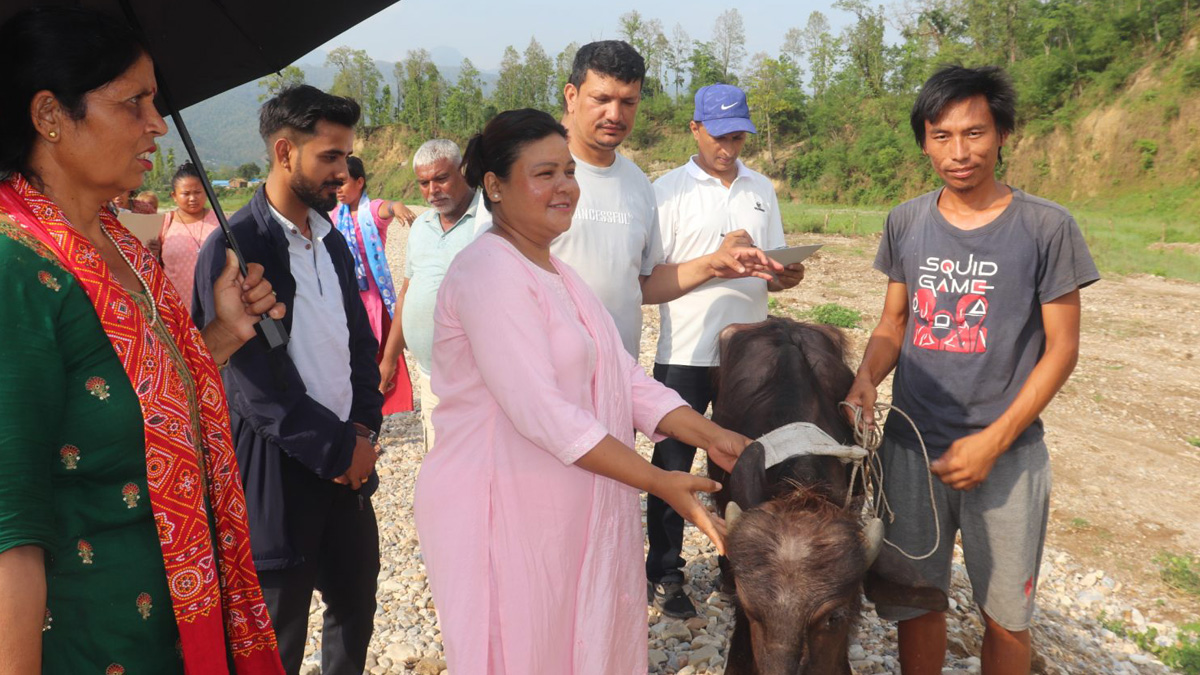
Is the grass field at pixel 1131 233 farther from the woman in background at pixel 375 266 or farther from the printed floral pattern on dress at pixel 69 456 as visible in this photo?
the printed floral pattern on dress at pixel 69 456

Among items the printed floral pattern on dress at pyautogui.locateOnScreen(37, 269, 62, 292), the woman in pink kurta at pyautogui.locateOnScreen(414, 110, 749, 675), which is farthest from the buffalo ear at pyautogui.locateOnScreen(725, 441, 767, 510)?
the printed floral pattern on dress at pyautogui.locateOnScreen(37, 269, 62, 292)

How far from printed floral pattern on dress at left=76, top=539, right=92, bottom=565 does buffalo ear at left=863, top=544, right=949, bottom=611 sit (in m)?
2.61

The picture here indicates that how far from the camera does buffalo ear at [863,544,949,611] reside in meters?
3.10

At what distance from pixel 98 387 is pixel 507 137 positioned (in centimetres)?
150

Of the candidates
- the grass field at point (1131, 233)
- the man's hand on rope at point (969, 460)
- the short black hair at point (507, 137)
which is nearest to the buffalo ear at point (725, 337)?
the man's hand on rope at point (969, 460)

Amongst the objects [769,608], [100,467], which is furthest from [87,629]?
[769,608]

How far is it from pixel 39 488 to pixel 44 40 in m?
0.98

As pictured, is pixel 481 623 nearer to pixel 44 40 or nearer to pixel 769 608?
pixel 769 608

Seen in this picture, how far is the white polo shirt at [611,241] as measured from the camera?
4.00 metres

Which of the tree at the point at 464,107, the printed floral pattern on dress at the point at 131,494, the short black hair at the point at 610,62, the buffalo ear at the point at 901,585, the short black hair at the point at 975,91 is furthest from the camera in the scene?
the tree at the point at 464,107

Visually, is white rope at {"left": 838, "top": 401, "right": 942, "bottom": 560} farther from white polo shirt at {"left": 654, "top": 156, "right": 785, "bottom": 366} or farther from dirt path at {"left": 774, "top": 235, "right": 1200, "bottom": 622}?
dirt path at {"left": 774, "top": 235, "right": 1200, "bottom": 622}

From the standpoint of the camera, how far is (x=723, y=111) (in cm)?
533

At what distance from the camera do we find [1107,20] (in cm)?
3572

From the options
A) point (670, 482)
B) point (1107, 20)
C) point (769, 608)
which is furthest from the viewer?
point (1107, 20)
